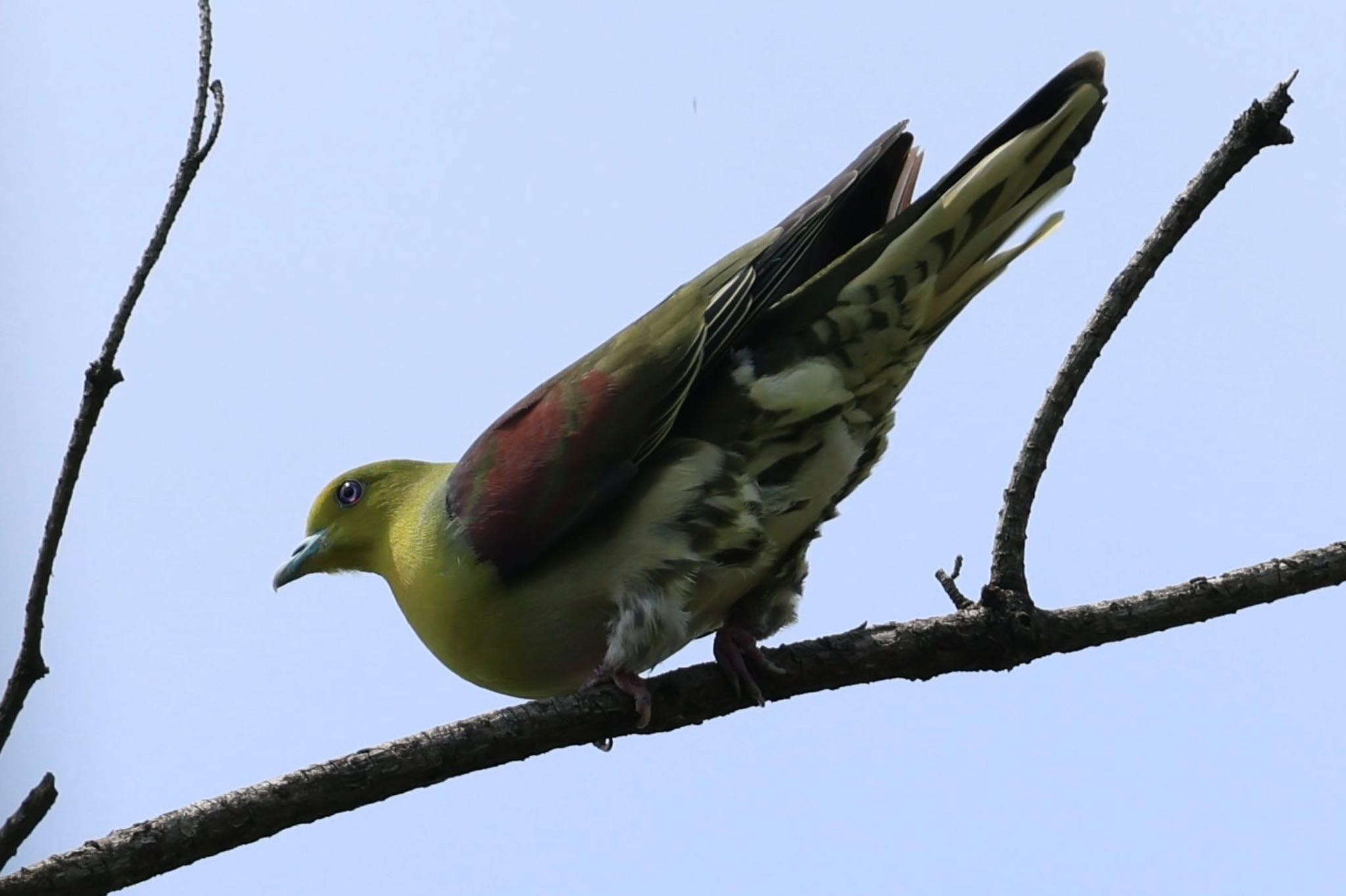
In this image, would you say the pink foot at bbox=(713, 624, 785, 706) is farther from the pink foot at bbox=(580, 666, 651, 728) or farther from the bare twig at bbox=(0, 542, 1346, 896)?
the pink foot at bbox=(580, 666, 651, 728)

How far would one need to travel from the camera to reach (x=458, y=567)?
3.52m

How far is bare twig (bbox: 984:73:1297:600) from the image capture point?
2896mm

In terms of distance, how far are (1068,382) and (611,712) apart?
3.93 ft

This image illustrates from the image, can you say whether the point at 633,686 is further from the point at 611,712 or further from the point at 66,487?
the point at 66,487

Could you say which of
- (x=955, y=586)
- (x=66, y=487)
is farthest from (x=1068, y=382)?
(x=66, y=487)

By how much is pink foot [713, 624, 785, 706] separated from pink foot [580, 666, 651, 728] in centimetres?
22

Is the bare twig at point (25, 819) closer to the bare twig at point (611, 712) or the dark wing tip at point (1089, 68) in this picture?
the bare twig at point (611, 712)

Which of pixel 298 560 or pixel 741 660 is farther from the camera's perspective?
pixel 298 560

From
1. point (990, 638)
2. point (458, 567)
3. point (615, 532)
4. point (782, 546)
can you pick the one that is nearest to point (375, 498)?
point (458, 567)

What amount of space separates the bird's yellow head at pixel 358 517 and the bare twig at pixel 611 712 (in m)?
1.23

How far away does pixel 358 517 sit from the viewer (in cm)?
407

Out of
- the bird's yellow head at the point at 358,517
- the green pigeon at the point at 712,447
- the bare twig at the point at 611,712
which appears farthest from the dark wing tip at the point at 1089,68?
the bird's yellow head at the point at 358,517

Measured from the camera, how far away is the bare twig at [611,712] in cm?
226

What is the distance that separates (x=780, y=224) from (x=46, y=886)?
2418 mm
